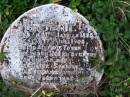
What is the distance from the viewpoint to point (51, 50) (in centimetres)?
326

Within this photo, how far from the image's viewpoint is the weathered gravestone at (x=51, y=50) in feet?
10.7

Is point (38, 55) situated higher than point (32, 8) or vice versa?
point (32, 8)

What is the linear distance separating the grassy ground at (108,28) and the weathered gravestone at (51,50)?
8 centimetres

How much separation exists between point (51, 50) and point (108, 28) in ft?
1.51

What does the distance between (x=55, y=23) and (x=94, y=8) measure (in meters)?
0.34

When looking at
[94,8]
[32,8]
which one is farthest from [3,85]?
[94,8]

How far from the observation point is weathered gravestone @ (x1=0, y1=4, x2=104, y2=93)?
128 inches

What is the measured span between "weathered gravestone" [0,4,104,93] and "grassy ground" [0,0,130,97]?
0.27ft

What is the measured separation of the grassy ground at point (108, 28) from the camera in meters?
3.16

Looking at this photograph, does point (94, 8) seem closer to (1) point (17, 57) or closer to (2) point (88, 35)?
(2) point (88, 35)

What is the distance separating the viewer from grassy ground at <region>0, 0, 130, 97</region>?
124 inches

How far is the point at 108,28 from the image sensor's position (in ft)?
10.4

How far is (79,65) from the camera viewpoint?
10.7 feet

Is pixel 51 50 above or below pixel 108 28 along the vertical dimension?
below
